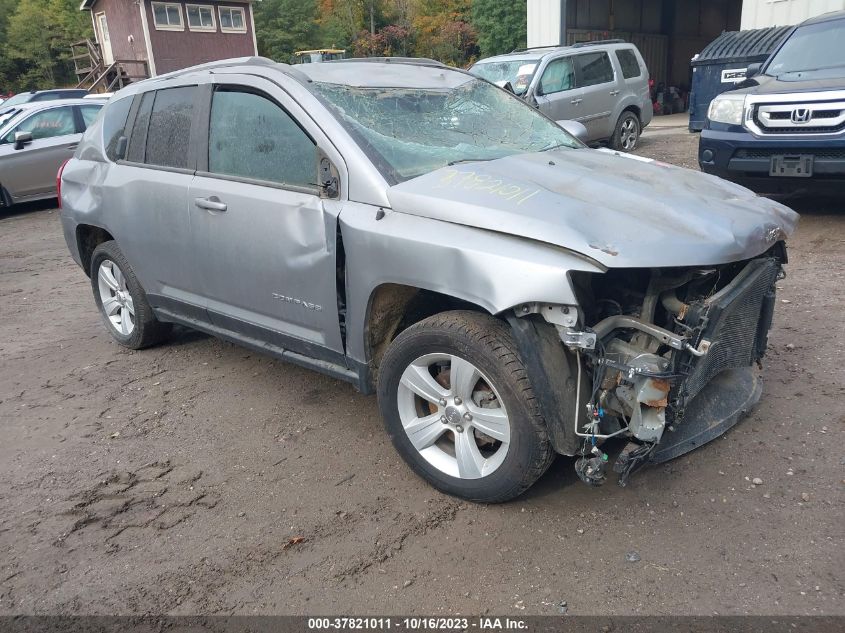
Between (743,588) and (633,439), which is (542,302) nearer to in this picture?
(633,439)

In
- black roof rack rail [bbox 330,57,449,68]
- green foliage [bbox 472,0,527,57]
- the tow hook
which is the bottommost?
the tow hook

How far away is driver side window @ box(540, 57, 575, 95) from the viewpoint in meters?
11.5

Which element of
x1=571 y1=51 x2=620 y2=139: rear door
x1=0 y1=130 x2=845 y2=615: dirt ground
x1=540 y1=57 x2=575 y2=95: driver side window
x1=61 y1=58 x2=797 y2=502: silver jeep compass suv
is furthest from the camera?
x1=571 y1=51 x2=620 y2=139: rear door

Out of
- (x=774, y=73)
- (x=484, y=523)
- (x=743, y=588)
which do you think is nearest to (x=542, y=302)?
(x=484, y=523)

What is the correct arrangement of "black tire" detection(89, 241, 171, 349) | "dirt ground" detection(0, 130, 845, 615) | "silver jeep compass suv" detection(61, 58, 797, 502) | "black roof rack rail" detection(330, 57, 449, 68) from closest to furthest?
"dirt ground" detection(0, 130, 845, 615), "silver jeep compass suv" detection(61, 58, 797, 502), "black roof rack rail" detection(330, 57, 449, 68), "black tire" detection(89, 241, 171, 349)

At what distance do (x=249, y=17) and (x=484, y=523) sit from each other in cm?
4068

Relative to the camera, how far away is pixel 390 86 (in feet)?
12.4

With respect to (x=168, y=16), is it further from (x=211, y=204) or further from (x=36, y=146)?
(x=211, y=204)

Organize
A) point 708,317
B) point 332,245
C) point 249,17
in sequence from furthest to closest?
point 249,17
point 332,245
point 708,317

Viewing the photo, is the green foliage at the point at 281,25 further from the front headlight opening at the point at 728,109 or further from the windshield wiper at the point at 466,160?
the windshield wiper at the point at 466,160

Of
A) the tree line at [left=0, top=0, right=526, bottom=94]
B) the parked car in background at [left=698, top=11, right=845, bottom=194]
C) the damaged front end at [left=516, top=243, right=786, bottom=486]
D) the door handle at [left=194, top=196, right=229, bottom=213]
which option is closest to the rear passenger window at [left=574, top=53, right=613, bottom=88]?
the parked car in background at [left=698, top=11, right=845, bottom=194]

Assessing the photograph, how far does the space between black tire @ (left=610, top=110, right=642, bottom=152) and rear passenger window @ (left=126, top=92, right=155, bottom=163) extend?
9.59m

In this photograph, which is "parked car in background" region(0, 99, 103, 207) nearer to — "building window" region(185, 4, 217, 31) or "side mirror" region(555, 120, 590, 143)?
"side mirror" region(555, 120, 590, 143)

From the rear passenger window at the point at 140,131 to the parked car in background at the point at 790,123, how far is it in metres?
5.27
